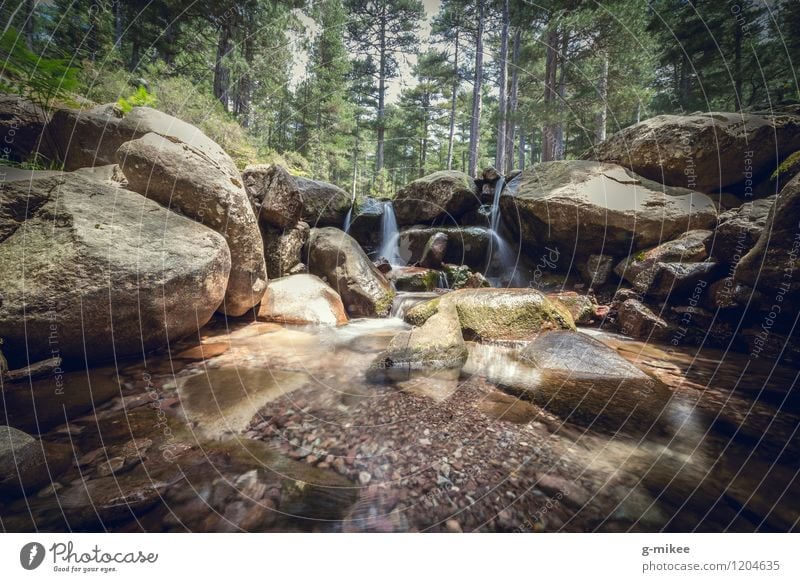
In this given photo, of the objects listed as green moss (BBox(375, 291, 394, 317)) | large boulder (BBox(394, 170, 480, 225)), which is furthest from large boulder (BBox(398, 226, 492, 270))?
green moss (BBox(375, 291, 394, 317))

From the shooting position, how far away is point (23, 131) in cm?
475

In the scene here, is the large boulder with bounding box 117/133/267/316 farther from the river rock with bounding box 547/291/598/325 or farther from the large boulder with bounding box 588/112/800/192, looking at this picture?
the large boulder with bounding box 588/112/800/192

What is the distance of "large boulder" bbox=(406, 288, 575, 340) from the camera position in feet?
16.7

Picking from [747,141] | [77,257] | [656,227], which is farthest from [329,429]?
[747,141]

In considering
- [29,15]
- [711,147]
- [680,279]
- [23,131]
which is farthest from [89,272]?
[711,147]

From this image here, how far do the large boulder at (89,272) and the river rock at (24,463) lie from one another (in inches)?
60.9

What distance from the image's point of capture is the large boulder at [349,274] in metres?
6.99

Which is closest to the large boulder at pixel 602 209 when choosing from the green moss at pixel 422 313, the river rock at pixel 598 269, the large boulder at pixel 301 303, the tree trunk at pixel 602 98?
the river rock at pixel 598 269

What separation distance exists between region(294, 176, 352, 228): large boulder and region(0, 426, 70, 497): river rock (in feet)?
28.1

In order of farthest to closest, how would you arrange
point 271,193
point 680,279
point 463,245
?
point 463,245 < point 271,193 < point 680,279

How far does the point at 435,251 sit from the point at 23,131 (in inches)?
393

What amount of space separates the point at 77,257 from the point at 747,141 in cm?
1321

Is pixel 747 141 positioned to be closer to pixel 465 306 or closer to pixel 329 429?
pixel 465 306

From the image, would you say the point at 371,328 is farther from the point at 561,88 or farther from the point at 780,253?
the point at 561,88
